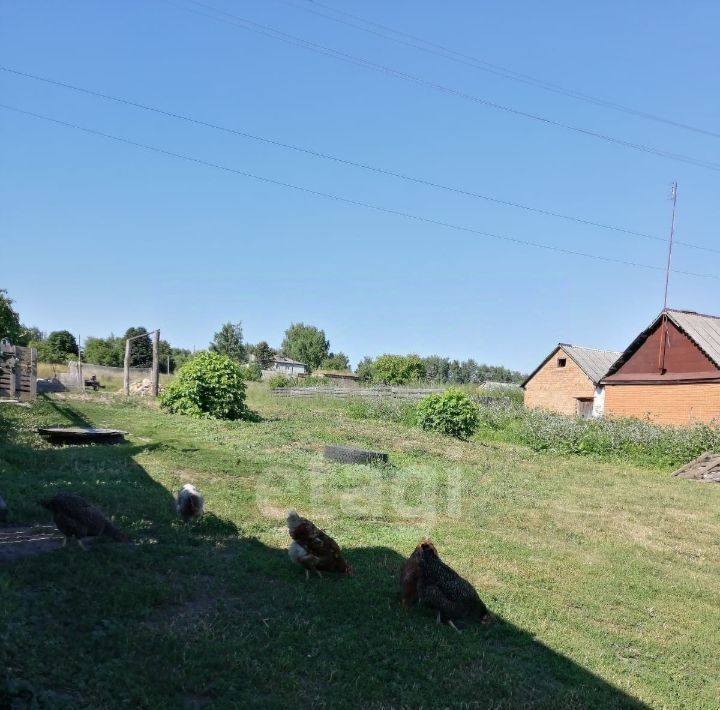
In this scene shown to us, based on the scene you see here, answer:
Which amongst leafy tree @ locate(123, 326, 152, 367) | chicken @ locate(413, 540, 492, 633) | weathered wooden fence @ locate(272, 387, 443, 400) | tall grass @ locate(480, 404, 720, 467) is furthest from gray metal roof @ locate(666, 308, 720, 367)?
leafy tree @ locate(123, 326, 152, 367)

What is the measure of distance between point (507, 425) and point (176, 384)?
11.6 metres

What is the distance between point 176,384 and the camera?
60.4ft

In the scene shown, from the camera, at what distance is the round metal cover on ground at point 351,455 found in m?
12.4

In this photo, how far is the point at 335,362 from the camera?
83.8m

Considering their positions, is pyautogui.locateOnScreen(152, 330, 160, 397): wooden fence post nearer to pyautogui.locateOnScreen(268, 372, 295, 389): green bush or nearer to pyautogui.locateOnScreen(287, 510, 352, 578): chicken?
pyautogui.locateOnScreen(268, 372, 295, 389): green bush

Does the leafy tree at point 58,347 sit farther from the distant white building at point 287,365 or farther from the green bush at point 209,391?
the green bush at point 209,391

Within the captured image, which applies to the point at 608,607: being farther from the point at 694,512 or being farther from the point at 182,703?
the point at 694,512

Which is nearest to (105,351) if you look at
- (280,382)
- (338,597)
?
(280,382)

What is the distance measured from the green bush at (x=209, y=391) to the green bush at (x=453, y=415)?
5974 mm

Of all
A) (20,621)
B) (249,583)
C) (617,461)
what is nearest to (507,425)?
(617,461)

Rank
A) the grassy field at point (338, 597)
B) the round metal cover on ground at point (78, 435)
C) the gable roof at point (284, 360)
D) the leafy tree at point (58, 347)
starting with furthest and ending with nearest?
the gable roof at point (284, 360)
the leafy tree at point (58, 347)
the round metal cover on ground at point (78, 435)
the grassy field at point (338, 597)

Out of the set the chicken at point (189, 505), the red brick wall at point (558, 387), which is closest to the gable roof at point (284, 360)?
the red brick wall at point (558, 387)

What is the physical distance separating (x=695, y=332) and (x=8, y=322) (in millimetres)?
23544

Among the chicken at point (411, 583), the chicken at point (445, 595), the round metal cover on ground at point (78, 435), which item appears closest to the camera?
the chicken at point (445, 595)
